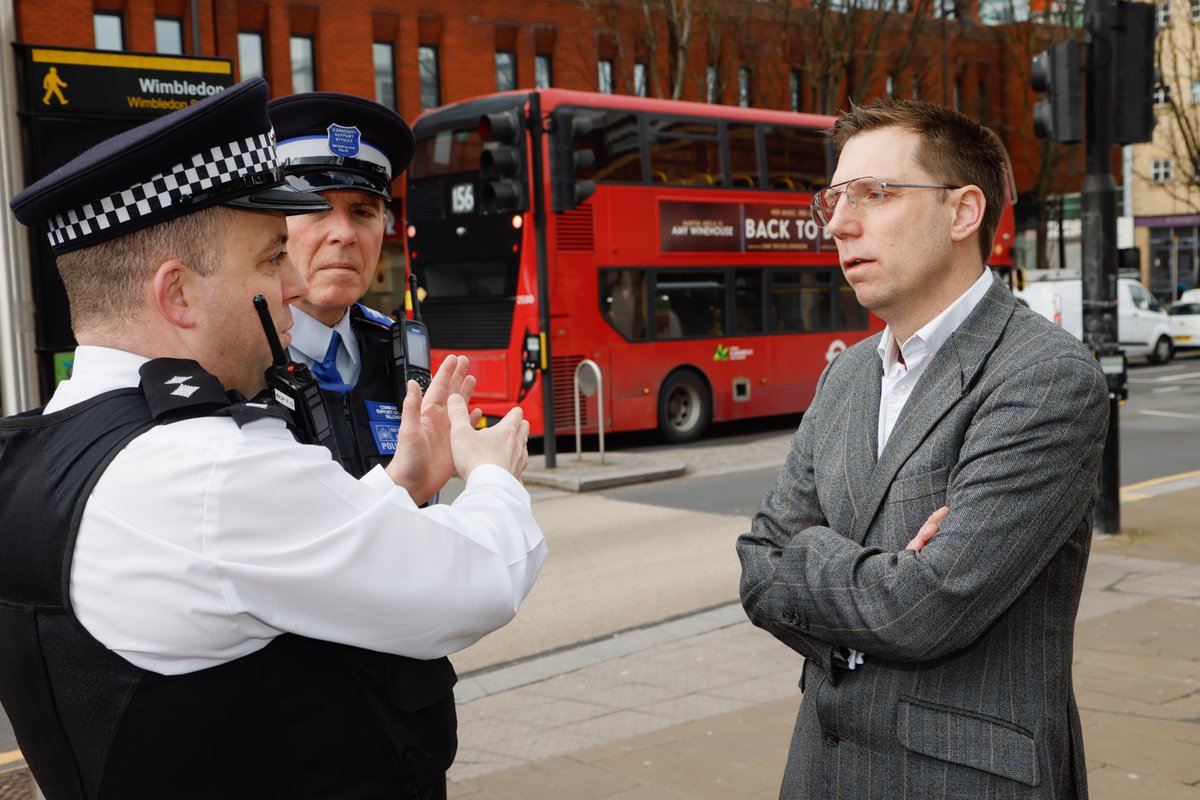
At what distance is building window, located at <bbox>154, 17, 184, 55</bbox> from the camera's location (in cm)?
2589

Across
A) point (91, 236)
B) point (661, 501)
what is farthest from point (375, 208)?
point (661, 501)

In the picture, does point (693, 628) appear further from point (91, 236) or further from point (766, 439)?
point (766, 439)

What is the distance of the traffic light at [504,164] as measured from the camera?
1141 cm

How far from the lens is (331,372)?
249cm

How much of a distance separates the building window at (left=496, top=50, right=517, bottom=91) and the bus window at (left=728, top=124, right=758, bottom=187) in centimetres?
1573

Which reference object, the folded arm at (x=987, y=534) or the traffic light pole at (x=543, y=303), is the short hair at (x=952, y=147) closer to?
the folded arm at (x=987, y=534)

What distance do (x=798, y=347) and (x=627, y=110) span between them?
168 inches

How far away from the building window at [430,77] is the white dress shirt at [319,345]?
2802 centimetres

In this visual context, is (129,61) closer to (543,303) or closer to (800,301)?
(543,303)

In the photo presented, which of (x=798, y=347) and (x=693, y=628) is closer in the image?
(x=693, y=628)

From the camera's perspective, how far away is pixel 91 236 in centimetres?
158

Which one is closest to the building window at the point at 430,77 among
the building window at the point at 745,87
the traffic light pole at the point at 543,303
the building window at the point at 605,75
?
the building window at the point at 605,75

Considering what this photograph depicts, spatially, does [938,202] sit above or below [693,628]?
above

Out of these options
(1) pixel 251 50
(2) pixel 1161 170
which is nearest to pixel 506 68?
(1) pixel 251 50
